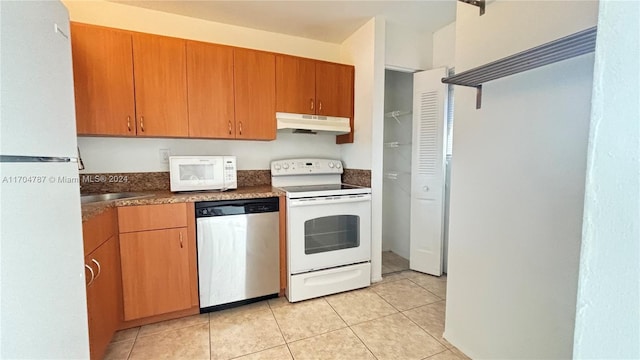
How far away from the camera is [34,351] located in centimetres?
71

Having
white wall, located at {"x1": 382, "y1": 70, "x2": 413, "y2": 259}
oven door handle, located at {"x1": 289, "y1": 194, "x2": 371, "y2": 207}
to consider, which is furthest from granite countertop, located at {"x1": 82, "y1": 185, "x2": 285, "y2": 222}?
white wall, located at {"x1": 382, "y1": 70, "x2": 413, "y2": 259}

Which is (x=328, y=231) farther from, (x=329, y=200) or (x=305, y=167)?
(x=305, y=167)

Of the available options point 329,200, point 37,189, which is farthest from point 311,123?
point 37,189

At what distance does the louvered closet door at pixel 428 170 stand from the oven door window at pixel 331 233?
82cm

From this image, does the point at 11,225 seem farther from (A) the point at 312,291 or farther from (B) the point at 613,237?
(A) the point at 312,291

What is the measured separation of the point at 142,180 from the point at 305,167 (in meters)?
1.47

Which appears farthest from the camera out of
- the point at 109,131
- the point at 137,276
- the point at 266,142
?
the point at 266,142

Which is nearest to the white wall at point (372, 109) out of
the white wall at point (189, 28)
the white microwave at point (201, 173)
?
the white wall at point (189, 28)

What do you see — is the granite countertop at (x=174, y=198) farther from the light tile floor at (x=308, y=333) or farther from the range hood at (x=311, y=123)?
the light tile floor at (x=308, y=333)

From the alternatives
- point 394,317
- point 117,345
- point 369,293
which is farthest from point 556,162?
point 117,345

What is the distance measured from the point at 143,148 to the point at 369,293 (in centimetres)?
238

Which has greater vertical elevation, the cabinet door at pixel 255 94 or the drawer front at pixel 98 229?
the cabinet door at pixel 255 94

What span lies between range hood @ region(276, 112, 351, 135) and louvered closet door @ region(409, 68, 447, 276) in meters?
0.78

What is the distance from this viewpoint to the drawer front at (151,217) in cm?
183
